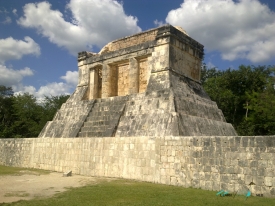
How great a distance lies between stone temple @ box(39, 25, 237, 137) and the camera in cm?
945

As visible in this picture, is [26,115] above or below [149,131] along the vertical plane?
above

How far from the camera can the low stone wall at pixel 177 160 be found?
618 cm

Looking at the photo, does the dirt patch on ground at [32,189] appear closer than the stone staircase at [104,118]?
Yes

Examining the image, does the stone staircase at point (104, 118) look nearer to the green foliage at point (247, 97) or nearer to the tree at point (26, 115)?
the green foliage at point (247, 97)

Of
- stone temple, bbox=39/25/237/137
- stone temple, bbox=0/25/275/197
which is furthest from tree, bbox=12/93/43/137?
stone temple, bbox=39/25/237/137

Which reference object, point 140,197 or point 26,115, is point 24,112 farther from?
point 140,197

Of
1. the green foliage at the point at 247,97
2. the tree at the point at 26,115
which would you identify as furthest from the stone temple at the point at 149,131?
the tree at the point at 26,115

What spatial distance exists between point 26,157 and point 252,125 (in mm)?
14500

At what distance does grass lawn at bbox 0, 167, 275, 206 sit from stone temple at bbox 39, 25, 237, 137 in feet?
7.44

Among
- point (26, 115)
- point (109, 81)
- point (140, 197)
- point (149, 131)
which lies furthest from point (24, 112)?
point (140, 197)

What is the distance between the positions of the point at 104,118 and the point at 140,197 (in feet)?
18.1

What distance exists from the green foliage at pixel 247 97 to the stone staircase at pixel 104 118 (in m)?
11.4

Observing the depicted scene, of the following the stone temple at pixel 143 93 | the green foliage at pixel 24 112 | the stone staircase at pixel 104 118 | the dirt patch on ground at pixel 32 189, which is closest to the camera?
the dirt patch on ground at pixel 32 189

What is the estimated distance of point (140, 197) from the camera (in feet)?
19.3
